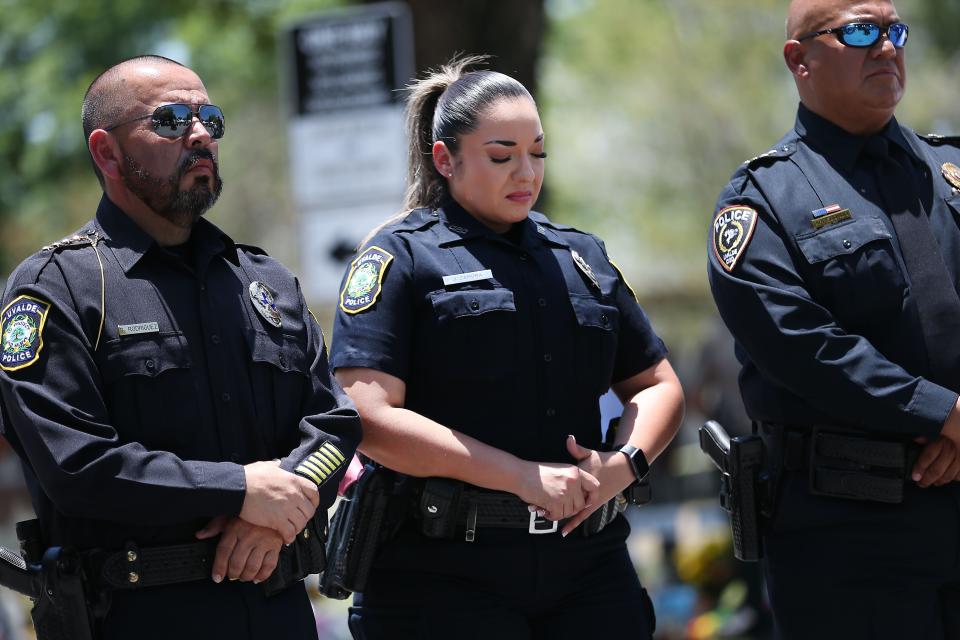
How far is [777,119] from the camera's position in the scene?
24.3 m

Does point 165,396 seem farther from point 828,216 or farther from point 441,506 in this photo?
point 828,216

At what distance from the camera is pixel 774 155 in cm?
395

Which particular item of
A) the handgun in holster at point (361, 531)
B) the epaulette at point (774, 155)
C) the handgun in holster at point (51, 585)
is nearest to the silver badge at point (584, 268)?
the epaulette at point (774, 155)

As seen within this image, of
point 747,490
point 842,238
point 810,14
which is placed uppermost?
point 810,14

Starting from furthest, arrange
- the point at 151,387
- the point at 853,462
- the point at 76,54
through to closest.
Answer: the point at 76,54 < the point at 853,462 < the point at 151,387

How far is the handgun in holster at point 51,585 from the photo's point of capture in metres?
3.01

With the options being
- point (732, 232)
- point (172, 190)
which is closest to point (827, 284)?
point (732, 232)

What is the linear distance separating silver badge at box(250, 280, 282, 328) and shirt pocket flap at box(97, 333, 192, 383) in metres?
0.26

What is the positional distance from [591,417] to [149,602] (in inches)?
52.5

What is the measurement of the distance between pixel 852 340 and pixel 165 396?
1.79 metres

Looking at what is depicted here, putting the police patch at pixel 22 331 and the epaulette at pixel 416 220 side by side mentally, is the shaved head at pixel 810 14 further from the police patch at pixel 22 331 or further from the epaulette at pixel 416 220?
the police patch at pixel 22 331

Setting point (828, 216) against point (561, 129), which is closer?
point (828, 216)

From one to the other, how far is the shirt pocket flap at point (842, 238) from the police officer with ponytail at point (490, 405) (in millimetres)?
571

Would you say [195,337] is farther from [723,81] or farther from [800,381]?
[723,81]
